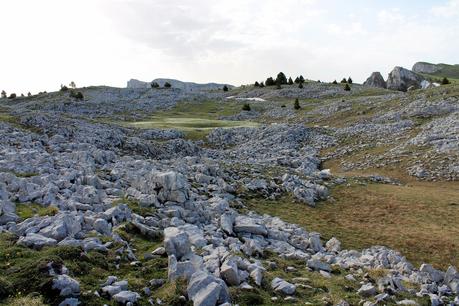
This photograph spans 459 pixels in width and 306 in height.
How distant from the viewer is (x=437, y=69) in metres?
174

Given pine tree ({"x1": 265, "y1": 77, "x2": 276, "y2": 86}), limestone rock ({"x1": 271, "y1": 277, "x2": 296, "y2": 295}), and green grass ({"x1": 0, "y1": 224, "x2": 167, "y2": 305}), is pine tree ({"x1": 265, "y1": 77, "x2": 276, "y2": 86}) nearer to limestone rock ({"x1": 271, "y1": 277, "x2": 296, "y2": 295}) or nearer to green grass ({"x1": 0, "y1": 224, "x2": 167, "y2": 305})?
green grass ({"x1": 0, "y1": 224, "x2": 167, "y2": 305})

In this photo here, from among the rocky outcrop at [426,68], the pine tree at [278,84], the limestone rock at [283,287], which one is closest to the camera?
the limestone rock at [283,287]

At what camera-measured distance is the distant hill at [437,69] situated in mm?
168875

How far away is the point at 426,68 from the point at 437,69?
4.32m

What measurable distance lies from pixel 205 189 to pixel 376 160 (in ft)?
87.8

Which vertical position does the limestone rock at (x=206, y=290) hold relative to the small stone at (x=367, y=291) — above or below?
above

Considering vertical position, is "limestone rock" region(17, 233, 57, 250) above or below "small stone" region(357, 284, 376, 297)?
above

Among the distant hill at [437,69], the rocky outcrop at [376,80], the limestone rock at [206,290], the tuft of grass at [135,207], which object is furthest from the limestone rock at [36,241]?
the distant hill at [437,69]

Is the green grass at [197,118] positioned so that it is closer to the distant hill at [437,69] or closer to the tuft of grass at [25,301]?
the tuft of grass at [25,301]

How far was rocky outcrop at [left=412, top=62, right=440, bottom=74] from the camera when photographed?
6855 inches

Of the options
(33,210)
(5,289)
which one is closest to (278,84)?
(33,210)

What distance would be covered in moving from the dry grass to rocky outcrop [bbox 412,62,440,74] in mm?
155261

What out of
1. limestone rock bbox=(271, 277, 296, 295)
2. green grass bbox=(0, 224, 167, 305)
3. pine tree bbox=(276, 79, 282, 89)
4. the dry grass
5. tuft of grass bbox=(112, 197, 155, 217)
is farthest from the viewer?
pine tree bbox=(276, 79, 282, 89)

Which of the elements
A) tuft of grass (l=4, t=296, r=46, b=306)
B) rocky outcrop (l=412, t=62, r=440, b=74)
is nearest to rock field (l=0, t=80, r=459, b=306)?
tuft of grass (l=4, t=296, r=46, b=306)
